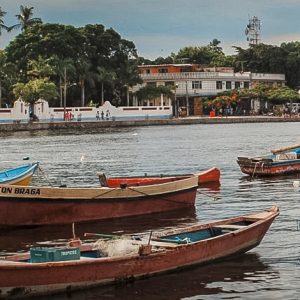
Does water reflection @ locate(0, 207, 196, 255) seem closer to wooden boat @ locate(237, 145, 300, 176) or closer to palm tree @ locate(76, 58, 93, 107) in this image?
wooden boat @ locate(237, 145, 300, 176)

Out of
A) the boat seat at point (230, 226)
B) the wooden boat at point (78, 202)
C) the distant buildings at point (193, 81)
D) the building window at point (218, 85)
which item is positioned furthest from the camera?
the building window at point (218, 85)

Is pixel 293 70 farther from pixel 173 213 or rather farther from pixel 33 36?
pixel 173 213

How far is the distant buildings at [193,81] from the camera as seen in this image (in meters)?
114

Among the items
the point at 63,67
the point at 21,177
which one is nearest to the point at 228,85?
the point at 63,67

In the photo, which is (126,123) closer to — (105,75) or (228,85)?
(105,75)

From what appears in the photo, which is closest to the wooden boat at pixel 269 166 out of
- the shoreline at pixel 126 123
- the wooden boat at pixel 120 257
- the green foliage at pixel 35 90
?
the wooden boat at pixel 120 257

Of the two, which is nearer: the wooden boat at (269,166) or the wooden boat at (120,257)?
the wooden boat at (120,257)

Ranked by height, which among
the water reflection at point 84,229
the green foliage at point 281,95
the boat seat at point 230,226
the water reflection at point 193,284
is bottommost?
the water reflection at point 193,284

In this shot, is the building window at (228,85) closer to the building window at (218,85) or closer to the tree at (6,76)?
the building window at (218,85)

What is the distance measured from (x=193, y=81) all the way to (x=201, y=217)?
93.1 metres

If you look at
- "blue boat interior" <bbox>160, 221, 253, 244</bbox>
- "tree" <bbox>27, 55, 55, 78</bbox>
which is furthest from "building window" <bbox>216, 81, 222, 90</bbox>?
"blue boat interior" <bbox>160, 221, 253, 244</bbox>

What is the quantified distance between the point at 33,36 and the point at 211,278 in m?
86.9

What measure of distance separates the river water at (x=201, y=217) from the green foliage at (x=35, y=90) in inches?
1207

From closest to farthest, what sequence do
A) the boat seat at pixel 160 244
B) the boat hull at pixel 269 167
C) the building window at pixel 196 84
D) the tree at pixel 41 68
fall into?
the boat seat at pixel 160 244 < the boat hull at pixel 269 167 < the tree at pixel 41 68 < the building window at pixel 196 84
